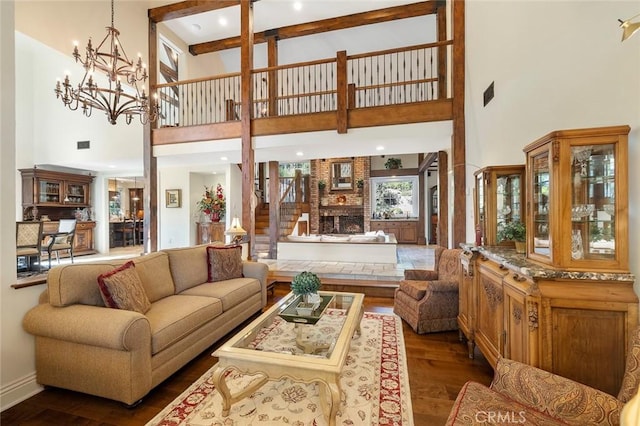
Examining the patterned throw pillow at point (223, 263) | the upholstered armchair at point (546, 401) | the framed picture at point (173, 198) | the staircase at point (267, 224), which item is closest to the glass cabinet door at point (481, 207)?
the upholstered armchair at point (546, 401)

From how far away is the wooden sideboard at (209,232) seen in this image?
760cm

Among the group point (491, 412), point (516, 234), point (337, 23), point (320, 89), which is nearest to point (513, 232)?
point (516, 234)

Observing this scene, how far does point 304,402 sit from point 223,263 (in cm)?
199

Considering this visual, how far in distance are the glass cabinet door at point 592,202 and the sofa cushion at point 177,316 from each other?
103 inches

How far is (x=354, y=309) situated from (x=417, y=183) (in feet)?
27.2

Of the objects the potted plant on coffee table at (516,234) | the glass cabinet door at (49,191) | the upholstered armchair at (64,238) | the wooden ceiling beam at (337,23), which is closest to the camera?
the potted plant on coffee table at (516,234)

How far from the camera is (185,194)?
764cm

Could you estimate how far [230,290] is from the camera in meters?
2.98

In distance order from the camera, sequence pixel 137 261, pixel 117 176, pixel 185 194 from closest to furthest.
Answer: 1. pixel 137 261
2. pixel 185 194
3. pixel 117 176

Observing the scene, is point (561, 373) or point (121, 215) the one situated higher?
Answer: point (121, 215)

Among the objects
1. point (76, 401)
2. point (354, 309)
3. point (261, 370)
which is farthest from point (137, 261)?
point (354, 309)

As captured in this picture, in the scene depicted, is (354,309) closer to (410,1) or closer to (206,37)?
(410,1)

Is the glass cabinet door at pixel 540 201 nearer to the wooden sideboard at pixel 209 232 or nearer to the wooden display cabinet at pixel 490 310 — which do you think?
the wooden display cabinet at pixel 490 310

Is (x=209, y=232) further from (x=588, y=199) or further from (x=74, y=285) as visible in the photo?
(x=588, y=199)
